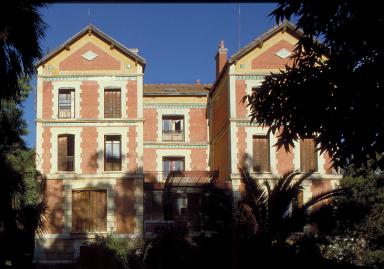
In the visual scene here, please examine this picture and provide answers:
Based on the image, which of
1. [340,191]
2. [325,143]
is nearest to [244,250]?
[340,191]

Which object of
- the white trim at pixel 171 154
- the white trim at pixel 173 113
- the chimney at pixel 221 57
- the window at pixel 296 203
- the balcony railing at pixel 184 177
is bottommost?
the window at pixel 296 203

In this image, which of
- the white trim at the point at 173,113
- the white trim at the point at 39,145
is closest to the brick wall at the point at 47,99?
the white trim at the point at 39,145

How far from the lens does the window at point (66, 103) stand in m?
29.0

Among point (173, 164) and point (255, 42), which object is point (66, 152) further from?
point (255, 42)

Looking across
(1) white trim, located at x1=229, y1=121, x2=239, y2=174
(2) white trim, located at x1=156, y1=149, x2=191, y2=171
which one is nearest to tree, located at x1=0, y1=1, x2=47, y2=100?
(1) white trim, located at x1=229, y1=121, x2=239, y2=174

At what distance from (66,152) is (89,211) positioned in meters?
3.10

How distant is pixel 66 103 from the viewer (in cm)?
2920

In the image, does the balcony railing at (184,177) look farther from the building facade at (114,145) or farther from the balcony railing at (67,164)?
the balcony railing at (67,164)

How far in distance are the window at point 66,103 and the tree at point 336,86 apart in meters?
20.5

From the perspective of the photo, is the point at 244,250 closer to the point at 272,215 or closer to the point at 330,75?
the point at 272,215

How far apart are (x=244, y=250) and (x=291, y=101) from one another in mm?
6993

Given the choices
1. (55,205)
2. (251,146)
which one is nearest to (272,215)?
(251,146)

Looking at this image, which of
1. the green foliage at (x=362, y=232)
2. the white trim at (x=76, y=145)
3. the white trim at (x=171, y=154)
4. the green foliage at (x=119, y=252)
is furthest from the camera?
the white trim at (x=171, y=154)

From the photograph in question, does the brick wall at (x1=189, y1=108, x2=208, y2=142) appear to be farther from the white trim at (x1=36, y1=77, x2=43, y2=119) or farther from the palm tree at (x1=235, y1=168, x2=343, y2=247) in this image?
the palm tree at (x1=235, y1=168, x2=343, y2=247)
